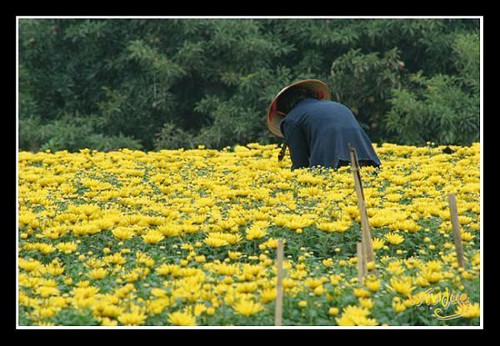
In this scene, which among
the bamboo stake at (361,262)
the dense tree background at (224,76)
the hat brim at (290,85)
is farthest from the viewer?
the dense tree background at (224,76)

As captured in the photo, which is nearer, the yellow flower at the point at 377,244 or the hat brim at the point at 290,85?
the yellow flower at the point at 377,244

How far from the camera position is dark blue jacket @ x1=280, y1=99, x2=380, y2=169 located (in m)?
6.74

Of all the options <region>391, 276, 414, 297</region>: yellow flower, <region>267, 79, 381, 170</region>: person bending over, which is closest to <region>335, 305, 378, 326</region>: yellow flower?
<region>391, 276, 414, 297</region>: yellow flower

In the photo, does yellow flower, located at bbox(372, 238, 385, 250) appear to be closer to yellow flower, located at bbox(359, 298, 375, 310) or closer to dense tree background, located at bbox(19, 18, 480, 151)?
yellow flower, located at bbox(359, 298, 375, 310)

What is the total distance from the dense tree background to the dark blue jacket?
4694mm

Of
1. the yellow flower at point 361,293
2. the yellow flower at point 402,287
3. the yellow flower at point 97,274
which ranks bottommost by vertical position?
the yellow flower at point 361,293

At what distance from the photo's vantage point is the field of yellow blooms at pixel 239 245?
3.31 meters

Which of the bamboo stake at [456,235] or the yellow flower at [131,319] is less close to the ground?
the bamboo stake at [456,235]

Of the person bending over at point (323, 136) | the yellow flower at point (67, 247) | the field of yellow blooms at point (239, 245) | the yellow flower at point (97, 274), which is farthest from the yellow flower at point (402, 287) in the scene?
the person bending over at point (323, 136)

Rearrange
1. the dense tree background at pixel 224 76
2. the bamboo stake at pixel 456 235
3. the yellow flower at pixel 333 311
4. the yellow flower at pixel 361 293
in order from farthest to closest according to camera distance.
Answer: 1. the dense tree background at pixel 224 76
2. the bamboo stake at pixel 456 235
3. the yellow flower at pixel 361 293
4. the yellow flower at pixel 333 311

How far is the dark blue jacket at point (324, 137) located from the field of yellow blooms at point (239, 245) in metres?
0.26

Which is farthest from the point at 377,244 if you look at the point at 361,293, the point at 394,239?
the point at 361,293

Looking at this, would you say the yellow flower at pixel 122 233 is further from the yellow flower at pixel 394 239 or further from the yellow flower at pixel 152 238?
the yellow flower at pixel 394 239

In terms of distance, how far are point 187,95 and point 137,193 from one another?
802 centimetres
